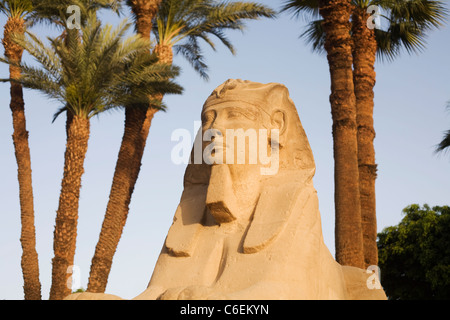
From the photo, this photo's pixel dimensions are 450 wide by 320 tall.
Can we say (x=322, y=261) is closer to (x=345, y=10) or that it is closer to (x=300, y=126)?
(x=300, y=126)

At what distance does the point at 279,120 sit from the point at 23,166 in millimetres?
10297

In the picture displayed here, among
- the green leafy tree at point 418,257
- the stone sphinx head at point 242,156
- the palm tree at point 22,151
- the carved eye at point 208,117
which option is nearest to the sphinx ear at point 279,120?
the stone sphinx head at point 242,156

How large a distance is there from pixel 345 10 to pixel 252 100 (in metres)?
5.82

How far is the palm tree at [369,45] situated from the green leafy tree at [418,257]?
8.19 m

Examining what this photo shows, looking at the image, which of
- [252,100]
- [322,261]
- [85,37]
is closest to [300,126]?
[252,100]

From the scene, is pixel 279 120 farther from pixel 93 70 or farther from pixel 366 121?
pixel 93 70

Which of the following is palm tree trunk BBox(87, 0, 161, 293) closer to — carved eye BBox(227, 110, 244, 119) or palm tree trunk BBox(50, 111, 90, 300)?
palm tree trunk BBox(50, 111, 90, 300)

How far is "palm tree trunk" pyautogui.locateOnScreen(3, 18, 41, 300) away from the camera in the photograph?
42.9 feet

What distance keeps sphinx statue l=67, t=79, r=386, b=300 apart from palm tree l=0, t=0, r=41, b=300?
29.4 ft

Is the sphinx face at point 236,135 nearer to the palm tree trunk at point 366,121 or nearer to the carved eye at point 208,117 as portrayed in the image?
the carved eye at point 208,117

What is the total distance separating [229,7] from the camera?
45.8 ft

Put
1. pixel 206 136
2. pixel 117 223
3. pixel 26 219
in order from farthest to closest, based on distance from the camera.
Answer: pixel 26 219
pixel 117 223
pixel 206 136

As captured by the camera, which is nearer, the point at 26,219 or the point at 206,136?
the point at 206,136

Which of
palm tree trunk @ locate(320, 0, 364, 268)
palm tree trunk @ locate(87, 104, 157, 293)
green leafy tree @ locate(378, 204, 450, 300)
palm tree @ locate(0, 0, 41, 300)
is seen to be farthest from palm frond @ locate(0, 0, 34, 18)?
green leafy tree @ locate(378, 204, 450, 300)
